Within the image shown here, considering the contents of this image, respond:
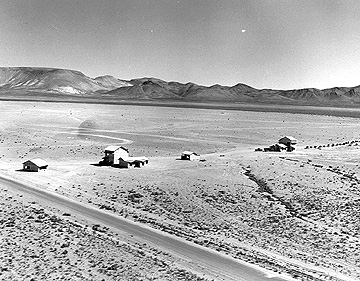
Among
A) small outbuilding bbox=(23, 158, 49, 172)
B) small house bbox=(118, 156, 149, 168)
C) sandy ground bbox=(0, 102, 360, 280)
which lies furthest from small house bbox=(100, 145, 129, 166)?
small outbuilding bbox=(23, 158, 49, 172)

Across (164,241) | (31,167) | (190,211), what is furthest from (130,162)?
(164,241)

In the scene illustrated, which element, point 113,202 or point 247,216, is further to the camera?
point 113,202

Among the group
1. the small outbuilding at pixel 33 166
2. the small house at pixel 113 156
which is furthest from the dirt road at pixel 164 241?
the small house at pixel 113 156

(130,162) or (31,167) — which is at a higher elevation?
(130,162)

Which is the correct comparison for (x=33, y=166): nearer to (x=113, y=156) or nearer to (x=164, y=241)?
(x=113, y=156)

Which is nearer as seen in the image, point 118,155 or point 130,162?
point 130,162

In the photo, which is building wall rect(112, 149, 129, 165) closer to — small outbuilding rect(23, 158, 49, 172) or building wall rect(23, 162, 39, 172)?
small outbuilding rect(23, 158, 49, 172)

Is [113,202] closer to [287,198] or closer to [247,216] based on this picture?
[247,216]

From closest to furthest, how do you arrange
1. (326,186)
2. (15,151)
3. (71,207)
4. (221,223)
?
1. (221,223)
2. (71,207)
3. (326,186)
4. (15,151)

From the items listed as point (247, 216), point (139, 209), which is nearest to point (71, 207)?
point (139, 209)
